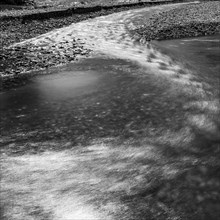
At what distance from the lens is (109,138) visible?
12.0m

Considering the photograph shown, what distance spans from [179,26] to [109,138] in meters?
22.0

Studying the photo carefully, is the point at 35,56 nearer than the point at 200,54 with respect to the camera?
Yes

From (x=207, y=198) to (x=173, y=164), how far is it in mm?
1792

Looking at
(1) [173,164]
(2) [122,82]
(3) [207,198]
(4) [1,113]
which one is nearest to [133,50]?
(2) [122,82]

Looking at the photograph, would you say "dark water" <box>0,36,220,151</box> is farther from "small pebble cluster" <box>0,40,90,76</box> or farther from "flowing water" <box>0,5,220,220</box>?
"small pebble cluster" <box>0,40,90,76</box>

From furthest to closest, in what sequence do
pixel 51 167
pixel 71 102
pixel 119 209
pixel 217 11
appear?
pixel 217 11
pixel 71 102
pixel 51 167
pixel 119 209

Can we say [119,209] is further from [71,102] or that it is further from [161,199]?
[71,102]

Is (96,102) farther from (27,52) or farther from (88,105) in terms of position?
Answer: (27,52)

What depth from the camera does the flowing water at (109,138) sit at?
8.57 m

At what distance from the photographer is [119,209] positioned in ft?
27.4

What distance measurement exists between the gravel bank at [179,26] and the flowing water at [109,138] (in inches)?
306

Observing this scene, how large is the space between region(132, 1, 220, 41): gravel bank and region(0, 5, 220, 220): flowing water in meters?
7.76

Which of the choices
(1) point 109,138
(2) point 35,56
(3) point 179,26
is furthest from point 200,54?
(1) point 109,138

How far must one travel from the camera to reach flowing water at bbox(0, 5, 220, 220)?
857 cm
